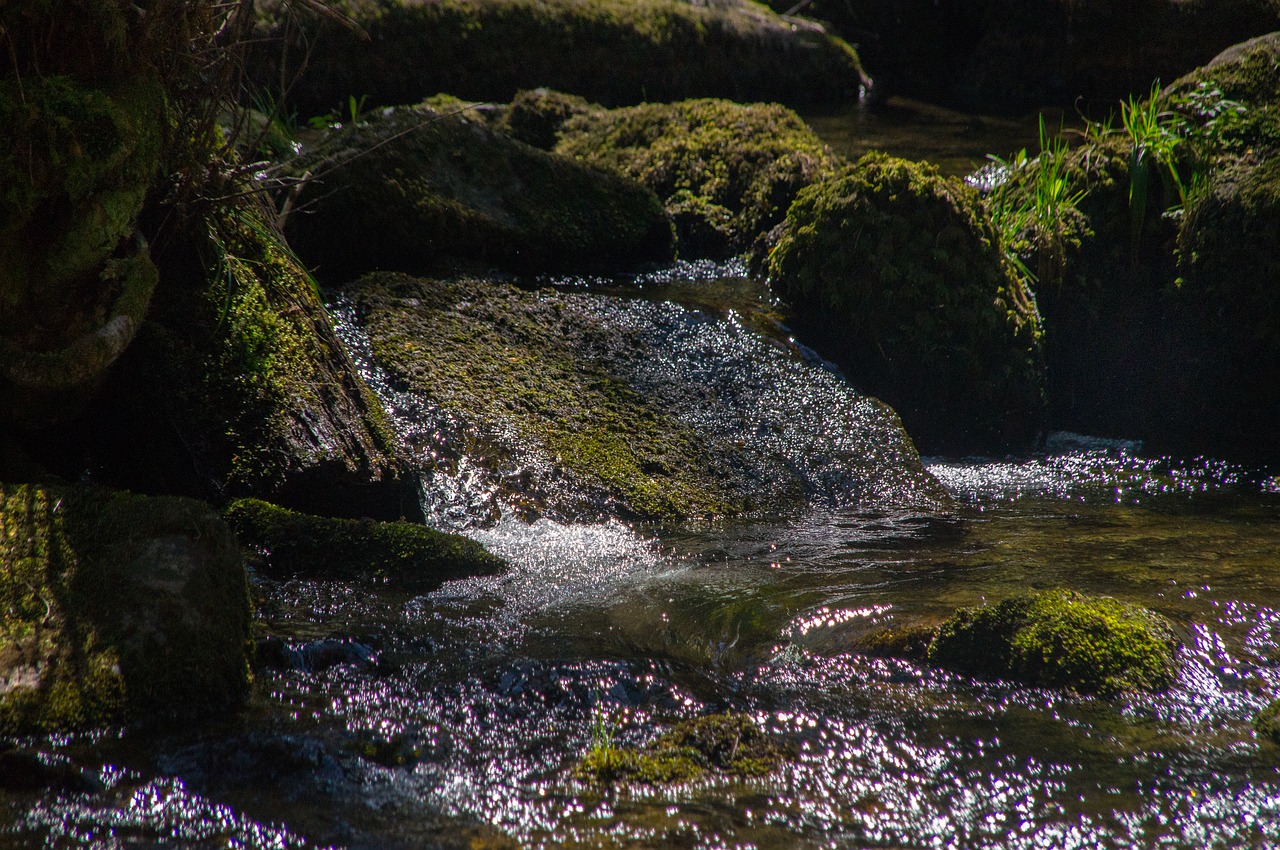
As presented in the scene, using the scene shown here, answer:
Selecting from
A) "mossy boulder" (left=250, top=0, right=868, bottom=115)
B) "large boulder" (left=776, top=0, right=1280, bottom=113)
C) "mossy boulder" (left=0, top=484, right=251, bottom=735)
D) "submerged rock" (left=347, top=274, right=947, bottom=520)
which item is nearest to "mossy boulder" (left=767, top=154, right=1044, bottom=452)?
"submerged rock" (left=347, top=274, right=947, bottom=520)

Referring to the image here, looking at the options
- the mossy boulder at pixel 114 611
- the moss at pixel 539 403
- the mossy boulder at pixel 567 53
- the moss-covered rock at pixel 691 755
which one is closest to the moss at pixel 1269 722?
the moss-covered rock at pixel 691 755

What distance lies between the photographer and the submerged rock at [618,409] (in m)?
4.76

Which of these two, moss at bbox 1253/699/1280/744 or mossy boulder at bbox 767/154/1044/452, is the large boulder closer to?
mossy boulder at bbox 767/154/1044/452

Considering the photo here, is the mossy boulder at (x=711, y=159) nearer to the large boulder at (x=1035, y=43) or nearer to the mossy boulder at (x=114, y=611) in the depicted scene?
the large boulder at (x=1035, y=43)

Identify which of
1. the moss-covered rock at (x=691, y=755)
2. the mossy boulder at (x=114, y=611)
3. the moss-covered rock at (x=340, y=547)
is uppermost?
the mossy boulder at (x=114, y=611)

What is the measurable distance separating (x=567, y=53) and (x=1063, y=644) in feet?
35.7

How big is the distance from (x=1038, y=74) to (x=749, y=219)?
303 inches

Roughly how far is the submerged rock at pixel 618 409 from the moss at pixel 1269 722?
87.2 inches

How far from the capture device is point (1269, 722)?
2.86 meters

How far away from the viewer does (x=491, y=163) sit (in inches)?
264

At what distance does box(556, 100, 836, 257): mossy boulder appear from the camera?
A: 25.8 ft

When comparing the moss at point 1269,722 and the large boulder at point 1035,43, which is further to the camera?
the large boulder at point 1035,43

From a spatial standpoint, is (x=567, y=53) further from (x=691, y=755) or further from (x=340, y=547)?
(x=691, y=755)

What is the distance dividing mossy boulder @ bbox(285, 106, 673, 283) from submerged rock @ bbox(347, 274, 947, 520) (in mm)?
375
